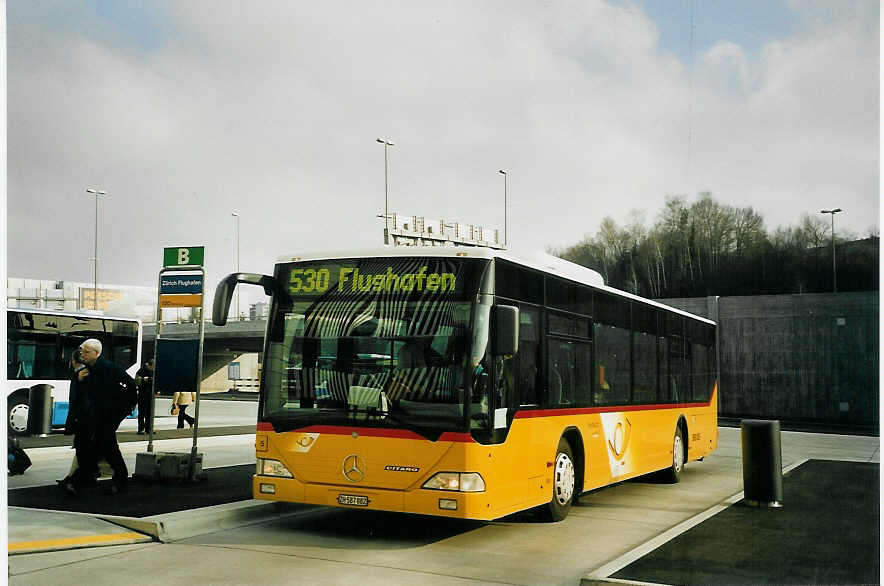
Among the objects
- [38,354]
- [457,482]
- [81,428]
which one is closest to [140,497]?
[81,428]

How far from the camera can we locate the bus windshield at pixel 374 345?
8.20 meters

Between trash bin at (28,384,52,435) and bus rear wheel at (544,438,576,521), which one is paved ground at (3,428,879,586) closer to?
bus rear wheel at (544,438,576,521)

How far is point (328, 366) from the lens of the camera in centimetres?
859

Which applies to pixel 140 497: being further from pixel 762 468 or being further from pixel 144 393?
pixel 144 393

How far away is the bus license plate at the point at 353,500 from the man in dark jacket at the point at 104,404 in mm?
3359

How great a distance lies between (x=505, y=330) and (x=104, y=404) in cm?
501

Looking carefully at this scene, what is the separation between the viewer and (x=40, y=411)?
15.7 metres

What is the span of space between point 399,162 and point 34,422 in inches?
347

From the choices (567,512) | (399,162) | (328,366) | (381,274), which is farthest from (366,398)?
(399,162)

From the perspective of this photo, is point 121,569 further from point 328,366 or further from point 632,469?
point 632,469

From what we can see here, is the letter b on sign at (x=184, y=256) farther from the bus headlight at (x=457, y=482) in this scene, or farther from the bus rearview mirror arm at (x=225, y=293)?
the bus headlight at (x=457, y=482)

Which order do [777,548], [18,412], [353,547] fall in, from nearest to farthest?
[777,548] < [353,547] < [18,412]

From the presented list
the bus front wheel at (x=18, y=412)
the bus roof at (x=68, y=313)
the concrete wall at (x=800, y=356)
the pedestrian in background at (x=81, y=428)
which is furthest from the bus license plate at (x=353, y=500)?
the bus front wheel at (x=18, y=412)

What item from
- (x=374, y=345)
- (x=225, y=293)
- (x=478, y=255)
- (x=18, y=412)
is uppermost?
(x=478, y=255)
